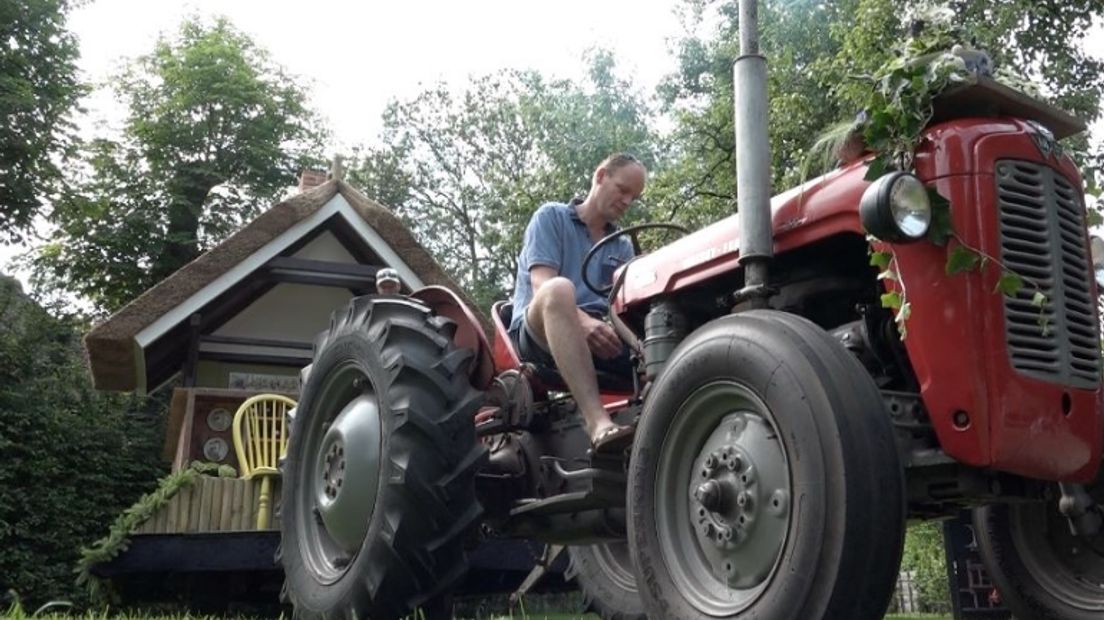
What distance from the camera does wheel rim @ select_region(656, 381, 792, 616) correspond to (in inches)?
105

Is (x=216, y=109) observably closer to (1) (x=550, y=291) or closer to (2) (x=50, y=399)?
(2) (x=50, y=399)

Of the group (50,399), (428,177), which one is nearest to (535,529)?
(50,399)

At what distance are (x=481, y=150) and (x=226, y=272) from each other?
2157cm

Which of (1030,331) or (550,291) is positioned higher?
(550,291)

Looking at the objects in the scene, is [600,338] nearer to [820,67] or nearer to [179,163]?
[820,67]

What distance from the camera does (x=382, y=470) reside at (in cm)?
371

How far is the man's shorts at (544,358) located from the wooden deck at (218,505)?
471cm

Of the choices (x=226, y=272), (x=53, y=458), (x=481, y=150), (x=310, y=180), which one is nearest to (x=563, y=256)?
(x=226, y=272)

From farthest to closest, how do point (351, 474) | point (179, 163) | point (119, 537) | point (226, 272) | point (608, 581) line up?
point (179, 163) < point (226, 272) < point (119, 537) < point (608, 581) < point (351, 474)

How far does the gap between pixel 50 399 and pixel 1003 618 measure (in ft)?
47.4

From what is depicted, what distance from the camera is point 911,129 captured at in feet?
9.23

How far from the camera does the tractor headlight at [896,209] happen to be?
261 centimetres

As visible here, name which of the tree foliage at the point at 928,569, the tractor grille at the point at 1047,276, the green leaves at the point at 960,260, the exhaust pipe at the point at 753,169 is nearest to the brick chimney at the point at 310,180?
the tree foliage at the point at 928,569

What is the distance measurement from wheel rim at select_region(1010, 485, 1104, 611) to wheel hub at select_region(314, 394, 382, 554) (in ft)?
6.86
